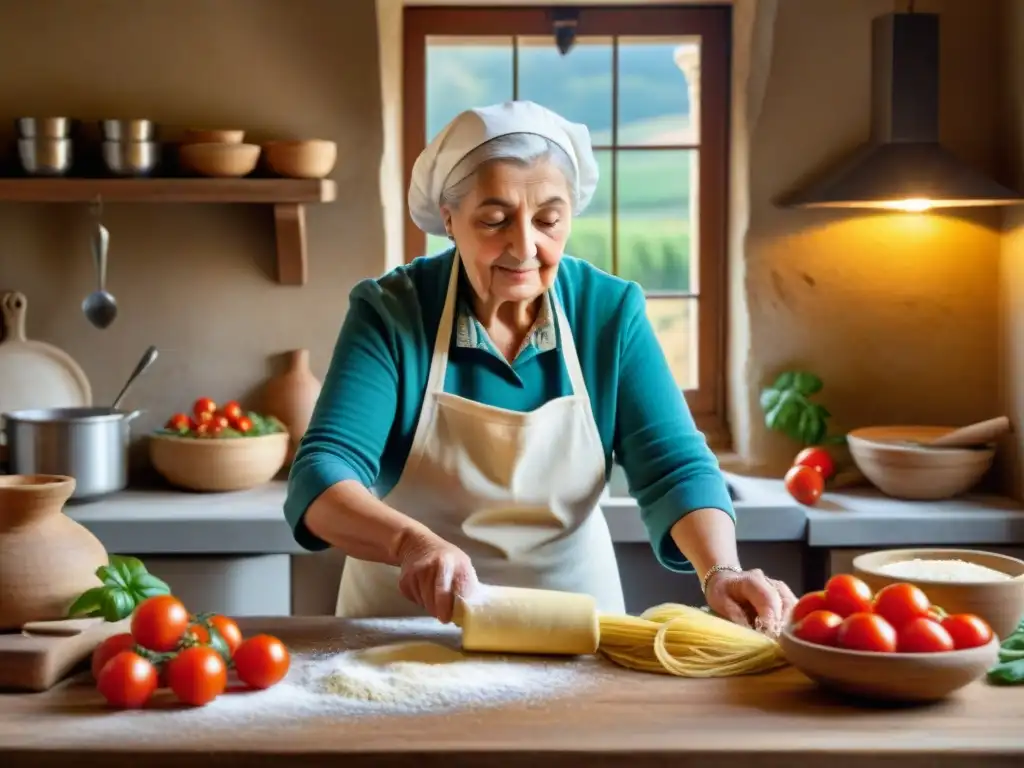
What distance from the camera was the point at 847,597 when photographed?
5.02 feet

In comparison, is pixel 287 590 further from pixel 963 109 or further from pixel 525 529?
pixel 963 109

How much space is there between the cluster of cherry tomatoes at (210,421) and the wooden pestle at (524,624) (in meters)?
1.60

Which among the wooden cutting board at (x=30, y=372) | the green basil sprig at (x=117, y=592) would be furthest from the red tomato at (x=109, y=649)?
the wooden cutting board at (x=30, y=372)

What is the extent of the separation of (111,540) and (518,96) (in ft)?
5.05

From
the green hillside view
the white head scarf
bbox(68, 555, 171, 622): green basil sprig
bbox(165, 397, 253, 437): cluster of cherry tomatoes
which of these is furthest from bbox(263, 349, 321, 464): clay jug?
bbox(68, 555, 171, 622): green basil sprig

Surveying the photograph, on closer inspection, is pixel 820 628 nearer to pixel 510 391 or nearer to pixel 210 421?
pixel 510 391

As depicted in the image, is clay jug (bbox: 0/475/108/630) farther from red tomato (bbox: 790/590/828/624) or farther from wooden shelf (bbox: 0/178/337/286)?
wooden shelf (bbox: 0/178/337/286)

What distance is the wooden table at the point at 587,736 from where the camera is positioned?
1322mm

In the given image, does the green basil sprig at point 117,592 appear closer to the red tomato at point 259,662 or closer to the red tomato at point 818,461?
the red tomato at point 259,662

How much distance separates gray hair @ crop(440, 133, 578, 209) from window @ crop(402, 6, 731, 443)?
1567 millimetres

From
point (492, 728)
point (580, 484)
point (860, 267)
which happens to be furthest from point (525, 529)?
point (860, 267)

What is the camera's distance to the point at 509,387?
2092mm

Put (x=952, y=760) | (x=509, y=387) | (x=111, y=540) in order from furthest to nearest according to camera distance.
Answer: (x=111, y=540), (x=509, y=387), (x=952, y=760)

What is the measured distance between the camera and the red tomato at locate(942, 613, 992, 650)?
1444mm
